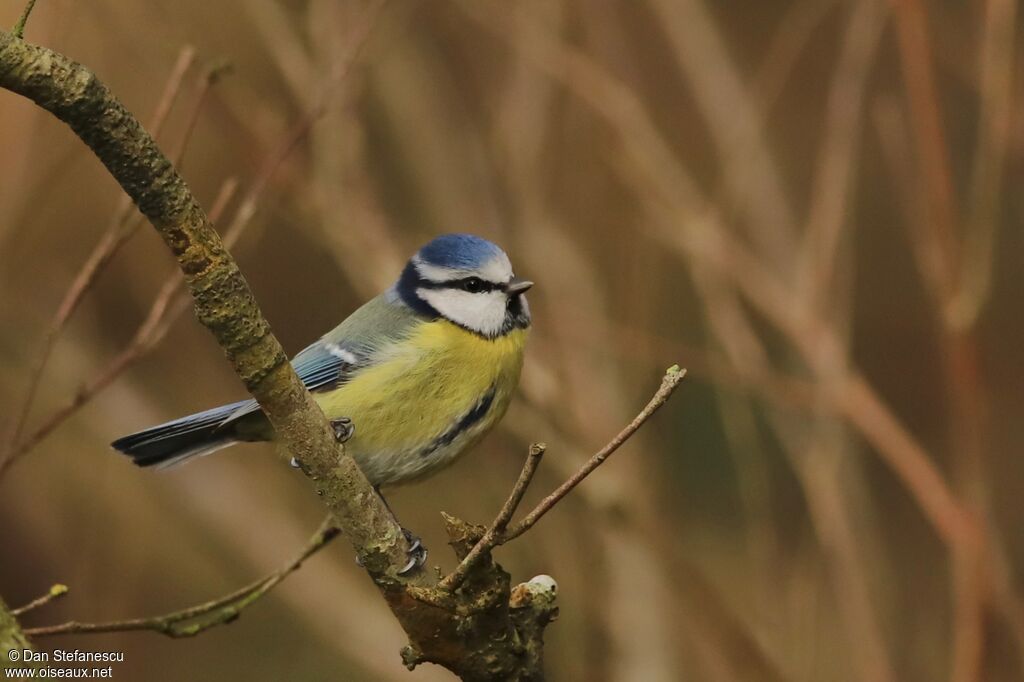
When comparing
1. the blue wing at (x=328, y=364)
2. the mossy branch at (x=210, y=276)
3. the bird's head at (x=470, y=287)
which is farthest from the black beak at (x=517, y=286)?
the mossy branch at (x=210, y=276)

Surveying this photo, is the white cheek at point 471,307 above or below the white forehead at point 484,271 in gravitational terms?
below

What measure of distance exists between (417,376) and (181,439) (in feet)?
1.68

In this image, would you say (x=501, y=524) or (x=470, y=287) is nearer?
(x=501, y=524)

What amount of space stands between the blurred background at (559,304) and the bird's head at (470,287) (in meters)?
0.36

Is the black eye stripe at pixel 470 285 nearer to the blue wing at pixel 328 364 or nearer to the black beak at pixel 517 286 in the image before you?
the black beak at pixel 517 286

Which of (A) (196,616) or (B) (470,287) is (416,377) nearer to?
(B) (470,287)

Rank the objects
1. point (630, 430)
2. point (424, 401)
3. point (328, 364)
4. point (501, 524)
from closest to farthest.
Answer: point (630, 430)
point (501, 524)
point (424, 401)
point (328, 364)

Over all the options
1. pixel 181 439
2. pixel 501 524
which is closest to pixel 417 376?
pixel 181 439

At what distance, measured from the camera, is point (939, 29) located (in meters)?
3.52

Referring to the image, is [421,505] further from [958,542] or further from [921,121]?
[921,121]

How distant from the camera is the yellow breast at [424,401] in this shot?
2.33 meters

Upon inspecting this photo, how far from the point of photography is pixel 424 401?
2.36 m

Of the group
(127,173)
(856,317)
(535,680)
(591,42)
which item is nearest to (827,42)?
(856,317)

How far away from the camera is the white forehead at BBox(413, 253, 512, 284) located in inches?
98.3
